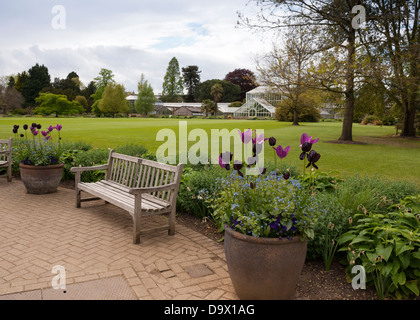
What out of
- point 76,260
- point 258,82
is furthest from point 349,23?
point 76,260

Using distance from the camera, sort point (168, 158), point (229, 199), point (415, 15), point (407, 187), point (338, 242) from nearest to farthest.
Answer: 1. point (229, 199)
2. point (338, 242)
3. point (407, 187)
4. point (168, 158)
5. point (415, 15)

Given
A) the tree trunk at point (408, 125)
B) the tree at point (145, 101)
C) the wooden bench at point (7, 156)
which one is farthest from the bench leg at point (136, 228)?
the tree at point (145, 101)

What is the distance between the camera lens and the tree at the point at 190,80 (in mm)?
108338

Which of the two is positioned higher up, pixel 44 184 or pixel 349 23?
pixel 349 23

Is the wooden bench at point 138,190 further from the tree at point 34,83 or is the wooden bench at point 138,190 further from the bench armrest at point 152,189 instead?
the tree at point 34,83

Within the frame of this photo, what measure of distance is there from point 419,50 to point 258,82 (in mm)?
7724

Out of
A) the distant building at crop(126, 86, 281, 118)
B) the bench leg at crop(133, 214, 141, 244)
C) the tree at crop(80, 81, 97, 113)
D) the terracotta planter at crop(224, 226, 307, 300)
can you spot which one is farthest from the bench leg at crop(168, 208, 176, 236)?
the tree at crop(80, 81, 97, 113)

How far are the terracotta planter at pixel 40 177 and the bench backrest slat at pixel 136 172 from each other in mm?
1333

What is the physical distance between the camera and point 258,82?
17.8 meters

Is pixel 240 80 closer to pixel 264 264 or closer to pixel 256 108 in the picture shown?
pixel 256 108

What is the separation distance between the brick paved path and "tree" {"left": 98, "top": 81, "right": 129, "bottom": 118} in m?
62.5

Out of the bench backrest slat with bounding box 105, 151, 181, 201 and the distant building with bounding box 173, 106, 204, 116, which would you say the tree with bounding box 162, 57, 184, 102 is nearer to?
the distant building with bounding box 173, 106, 204, 116
